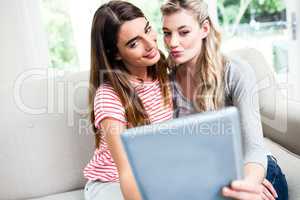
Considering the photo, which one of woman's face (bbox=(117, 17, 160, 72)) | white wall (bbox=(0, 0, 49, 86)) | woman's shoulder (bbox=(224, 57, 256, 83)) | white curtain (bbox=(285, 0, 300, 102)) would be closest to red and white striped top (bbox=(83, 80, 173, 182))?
woman's face (bbox=(117, 17, 160, 72))

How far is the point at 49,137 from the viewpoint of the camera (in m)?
1.25

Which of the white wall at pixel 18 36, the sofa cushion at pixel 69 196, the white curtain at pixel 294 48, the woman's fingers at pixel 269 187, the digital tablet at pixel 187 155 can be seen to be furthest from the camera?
the white curtain at pixel 294 48

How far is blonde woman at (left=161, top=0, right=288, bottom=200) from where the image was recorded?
907 millimetres

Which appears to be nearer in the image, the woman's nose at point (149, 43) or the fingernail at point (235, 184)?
the fingernail at point (235, 184)

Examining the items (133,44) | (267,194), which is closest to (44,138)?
(133,44)

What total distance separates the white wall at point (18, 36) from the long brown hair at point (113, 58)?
0.83 metres

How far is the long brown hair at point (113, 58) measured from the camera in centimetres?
94

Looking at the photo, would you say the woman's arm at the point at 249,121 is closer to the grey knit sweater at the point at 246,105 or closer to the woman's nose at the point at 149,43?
the grey knit sweater at the point at 246,105

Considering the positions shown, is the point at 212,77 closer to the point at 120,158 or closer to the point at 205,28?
the point at 205,28

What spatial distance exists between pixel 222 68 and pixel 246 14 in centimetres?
148

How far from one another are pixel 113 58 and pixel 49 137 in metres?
0.44

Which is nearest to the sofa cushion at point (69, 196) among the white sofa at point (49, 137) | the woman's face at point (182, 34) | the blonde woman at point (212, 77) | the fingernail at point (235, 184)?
the white sofa at point (49, 137)

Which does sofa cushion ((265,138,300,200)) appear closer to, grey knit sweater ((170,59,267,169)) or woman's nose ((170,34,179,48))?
grey knit sweater ((170,59,267,169))

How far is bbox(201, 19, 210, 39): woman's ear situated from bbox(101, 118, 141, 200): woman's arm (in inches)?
14.2
